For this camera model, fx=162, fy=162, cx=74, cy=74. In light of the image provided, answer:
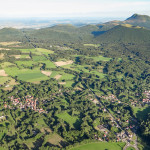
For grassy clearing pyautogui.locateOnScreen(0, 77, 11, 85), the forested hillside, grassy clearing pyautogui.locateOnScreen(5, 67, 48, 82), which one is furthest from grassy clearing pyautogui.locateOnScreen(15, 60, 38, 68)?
grassy clearing pyautogui.locateOnScreen(0, 77, 11, 85)

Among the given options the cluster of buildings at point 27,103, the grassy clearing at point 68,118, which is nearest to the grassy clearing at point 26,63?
the cluster of buildings at point 27,103

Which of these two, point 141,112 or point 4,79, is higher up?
point 4,79

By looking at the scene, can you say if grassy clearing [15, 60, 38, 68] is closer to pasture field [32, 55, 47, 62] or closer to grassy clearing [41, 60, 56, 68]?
pasture field [32, 55, 47, 62]

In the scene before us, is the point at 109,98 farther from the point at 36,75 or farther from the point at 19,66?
the point at 19,66

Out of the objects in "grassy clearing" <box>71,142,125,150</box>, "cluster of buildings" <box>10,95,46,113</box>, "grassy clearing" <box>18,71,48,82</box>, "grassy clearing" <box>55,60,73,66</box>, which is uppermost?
"grassy clearing" <box>55,60,73,66</box>

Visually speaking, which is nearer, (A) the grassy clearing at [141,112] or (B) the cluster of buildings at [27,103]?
(A) the grassy clearing at [141,112]

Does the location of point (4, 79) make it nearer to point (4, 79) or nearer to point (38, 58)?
point (4, 79)

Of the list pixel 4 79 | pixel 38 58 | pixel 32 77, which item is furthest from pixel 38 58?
pixel 4 79

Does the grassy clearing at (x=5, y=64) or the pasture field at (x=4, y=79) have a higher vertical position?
the grassy clearing at (x=5, y=64)

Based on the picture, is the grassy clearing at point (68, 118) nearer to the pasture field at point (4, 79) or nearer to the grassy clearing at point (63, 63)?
the pasture field at point (4, 79)
